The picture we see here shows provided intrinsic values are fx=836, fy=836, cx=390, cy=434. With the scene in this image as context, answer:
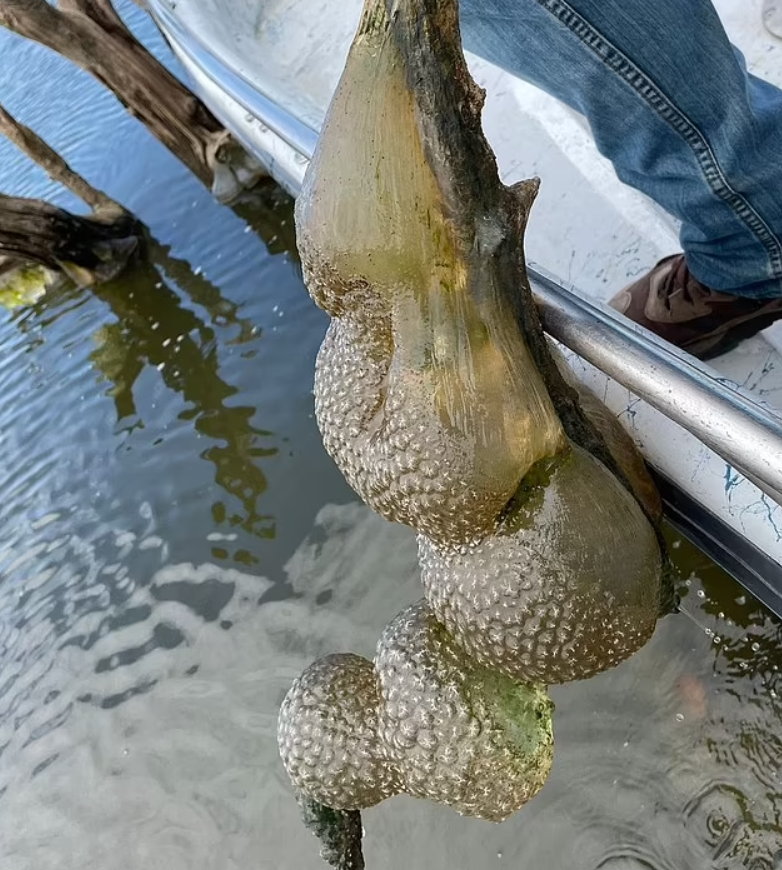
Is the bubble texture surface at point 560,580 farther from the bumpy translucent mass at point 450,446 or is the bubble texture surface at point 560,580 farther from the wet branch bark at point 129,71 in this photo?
the wet branch bark at point 129,71

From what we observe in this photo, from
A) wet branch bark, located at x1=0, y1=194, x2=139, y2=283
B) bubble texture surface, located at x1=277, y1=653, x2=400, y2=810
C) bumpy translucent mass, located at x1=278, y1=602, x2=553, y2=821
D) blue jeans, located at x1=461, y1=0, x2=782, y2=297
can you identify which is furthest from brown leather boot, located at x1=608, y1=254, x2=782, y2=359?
wet branch bark, located at x1=0, y1=194, x2=139, y2=283

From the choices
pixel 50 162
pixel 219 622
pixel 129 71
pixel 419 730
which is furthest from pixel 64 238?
pixel 419 730

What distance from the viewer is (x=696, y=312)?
4.68ft

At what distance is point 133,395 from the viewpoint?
3.75 m

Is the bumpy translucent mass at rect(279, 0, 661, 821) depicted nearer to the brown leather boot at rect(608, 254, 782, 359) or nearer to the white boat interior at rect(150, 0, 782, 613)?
the white boat interior at rect(150, 0, 782, 613)

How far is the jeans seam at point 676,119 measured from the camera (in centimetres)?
109

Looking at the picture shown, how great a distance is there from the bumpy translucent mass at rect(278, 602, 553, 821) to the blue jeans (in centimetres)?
75

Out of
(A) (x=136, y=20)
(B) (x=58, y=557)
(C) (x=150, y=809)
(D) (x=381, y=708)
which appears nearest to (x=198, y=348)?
(B) (x=58, y=557)

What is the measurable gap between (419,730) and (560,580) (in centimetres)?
33

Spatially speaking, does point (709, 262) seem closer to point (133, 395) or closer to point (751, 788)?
point (751, 788)

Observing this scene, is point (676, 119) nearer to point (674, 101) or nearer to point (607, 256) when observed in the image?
point (674, 101)

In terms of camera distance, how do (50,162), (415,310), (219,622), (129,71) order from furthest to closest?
1. (50,162)
2. (129,71)
3. (219,622)
4. (415,310)

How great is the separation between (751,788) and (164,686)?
1694mm

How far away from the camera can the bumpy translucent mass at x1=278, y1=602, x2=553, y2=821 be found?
1.18m
